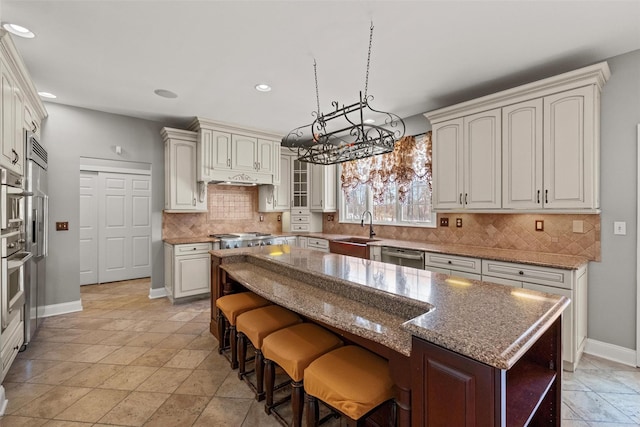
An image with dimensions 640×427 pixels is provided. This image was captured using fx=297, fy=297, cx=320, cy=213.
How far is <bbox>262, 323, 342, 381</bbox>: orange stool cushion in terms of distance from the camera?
5.04ft

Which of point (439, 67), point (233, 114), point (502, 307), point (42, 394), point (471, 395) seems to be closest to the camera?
point (471, 395)

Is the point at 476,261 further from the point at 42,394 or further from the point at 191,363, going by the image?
the point at 42,394

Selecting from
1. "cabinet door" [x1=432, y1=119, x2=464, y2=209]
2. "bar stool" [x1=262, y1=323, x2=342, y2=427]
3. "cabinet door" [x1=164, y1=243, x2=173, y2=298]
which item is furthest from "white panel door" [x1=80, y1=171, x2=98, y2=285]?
"cabinet door" [x1=432, y1=119, x2=464, y2=209]

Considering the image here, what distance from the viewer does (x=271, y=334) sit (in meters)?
1.82

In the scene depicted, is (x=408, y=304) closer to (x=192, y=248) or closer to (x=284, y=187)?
(x=192, y=248)

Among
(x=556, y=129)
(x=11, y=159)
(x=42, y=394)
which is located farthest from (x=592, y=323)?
(x=11, y=159)

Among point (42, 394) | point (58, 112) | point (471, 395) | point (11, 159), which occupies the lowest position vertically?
point (42, 394)

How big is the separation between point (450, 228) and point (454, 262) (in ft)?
2.73

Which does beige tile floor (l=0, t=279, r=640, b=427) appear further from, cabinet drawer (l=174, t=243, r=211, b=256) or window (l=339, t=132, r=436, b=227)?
window (l=339, t=132, r=436, b=227)

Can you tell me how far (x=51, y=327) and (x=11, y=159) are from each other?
2.08 metres

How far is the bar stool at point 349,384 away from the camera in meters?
1.24

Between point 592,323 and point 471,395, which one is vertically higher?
point 471,395

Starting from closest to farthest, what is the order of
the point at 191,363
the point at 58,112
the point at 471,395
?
the point at 471,395
the point at 191,363
the point at 58,112

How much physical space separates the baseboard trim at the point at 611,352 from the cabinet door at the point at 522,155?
51.8 inches
